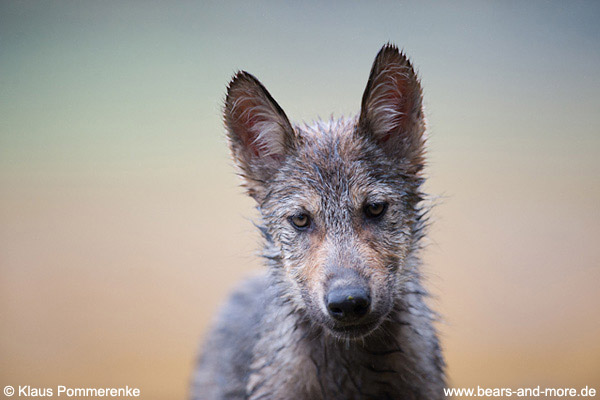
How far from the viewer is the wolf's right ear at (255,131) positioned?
3.54m

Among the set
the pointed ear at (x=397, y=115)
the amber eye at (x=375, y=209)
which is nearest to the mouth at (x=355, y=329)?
the amber eye at (x=375, y=209)

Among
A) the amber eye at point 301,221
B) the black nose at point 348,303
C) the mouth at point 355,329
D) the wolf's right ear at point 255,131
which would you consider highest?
the wolf's right ear at point 255,131

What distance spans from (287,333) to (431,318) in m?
1.01

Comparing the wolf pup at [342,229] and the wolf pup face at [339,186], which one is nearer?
the wolf pup face at [339,186]

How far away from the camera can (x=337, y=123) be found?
13.1ft

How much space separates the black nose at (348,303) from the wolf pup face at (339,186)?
3.8 inches

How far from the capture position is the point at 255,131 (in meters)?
3.77

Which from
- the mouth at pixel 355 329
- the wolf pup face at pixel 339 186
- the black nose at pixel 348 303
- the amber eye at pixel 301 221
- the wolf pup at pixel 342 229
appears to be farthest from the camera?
the amber eye at pixel 301 221

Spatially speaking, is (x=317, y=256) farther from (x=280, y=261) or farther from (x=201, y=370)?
(x=201, y=370)

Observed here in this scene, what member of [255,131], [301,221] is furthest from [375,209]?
[255,131]

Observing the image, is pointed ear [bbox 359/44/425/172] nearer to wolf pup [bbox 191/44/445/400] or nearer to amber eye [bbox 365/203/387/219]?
wolf pup [bbox 191/44/445/400]

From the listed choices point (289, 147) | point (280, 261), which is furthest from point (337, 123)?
point (280, 261)

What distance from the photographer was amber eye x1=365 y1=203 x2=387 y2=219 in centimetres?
338

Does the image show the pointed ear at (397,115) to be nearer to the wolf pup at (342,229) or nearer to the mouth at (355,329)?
the wolf pup at (342,229)
